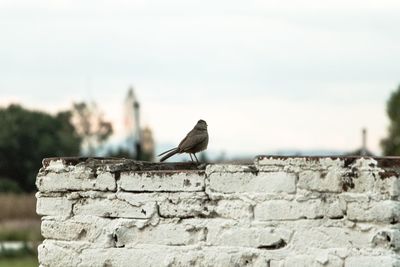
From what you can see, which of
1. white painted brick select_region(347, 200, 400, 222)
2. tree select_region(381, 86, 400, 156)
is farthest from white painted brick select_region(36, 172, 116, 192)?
tree select_region(381, 86, 400, 156)

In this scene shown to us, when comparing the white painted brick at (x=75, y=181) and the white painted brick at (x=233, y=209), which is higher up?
the white painted brick at (x=75, y=181)

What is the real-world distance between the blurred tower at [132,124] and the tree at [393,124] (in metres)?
8.56

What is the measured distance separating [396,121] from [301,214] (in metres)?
40.4

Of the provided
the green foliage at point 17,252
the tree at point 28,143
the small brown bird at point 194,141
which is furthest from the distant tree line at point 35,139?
the small brown bird at point 194,141

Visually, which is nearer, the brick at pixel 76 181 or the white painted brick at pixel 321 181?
the white painted brick at pixel 321 181

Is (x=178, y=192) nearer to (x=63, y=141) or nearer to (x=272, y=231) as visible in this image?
(x=272, y=231)

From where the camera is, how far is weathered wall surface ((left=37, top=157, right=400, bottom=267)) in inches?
285

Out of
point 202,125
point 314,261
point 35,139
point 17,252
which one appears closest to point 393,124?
point 35,139

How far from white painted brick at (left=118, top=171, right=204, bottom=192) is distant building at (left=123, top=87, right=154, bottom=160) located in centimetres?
→ 2036

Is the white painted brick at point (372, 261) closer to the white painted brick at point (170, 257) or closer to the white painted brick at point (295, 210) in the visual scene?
the white painted brick at point (295, 210)

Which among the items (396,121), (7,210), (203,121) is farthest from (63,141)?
(203,121)

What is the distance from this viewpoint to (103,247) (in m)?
8.00

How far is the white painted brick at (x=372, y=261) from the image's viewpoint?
7.13m

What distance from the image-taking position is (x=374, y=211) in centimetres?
720
